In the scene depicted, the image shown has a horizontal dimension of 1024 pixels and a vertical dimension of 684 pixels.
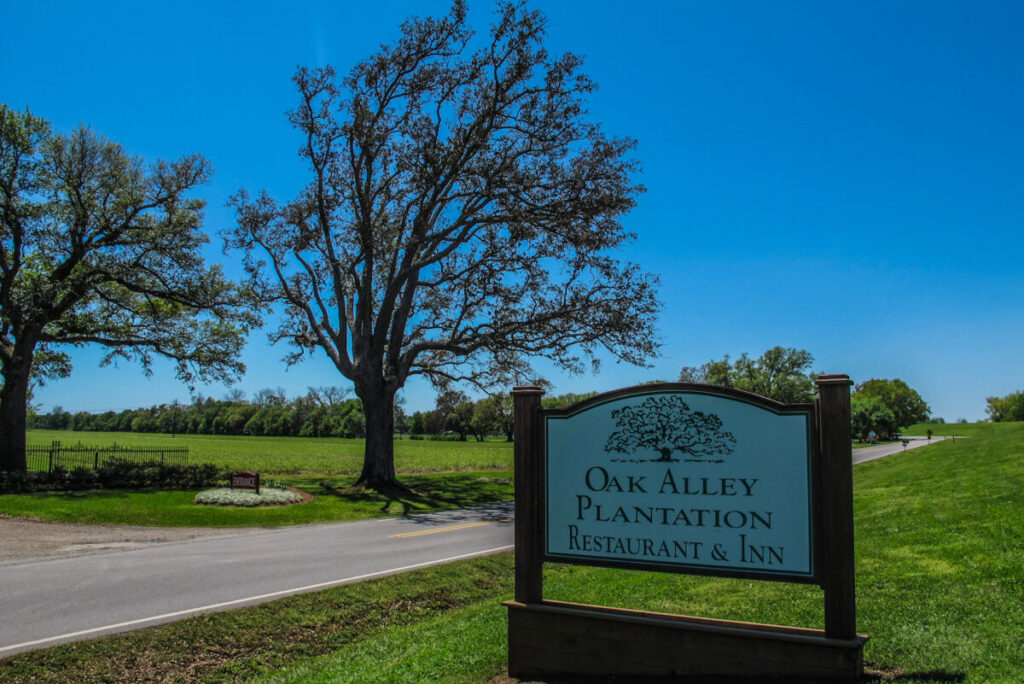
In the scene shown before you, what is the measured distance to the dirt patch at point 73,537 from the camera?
12547 millimetres

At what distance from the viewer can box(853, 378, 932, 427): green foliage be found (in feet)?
449

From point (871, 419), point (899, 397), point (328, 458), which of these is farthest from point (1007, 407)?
point (328, 458)

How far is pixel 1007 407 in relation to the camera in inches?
5546

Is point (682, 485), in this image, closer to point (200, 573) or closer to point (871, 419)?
point (200, 573)

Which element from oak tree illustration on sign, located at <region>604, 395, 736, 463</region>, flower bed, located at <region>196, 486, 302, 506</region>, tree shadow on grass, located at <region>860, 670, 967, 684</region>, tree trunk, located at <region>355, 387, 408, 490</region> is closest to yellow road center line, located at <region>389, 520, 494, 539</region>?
flower bed, located at <region>196, 486, 302, 506</region>

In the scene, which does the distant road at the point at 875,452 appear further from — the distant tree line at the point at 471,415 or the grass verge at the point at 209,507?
the grass verge at the point at 209,507

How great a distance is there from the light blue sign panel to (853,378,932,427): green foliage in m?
144

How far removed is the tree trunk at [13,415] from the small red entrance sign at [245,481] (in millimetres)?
8940

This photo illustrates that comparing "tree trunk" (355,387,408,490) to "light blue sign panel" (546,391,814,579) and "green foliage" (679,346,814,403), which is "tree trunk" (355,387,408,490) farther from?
"green foliage" (679,346,814,403)

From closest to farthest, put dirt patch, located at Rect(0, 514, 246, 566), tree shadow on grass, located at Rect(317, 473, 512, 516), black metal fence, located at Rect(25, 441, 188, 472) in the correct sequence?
1. dirt patch, located at Rect(0, 514, 246, 566)
2. tree shadow on grass, located at Rect(317, 473, 512, 516)
3. black metal fence, located at Rect(25, 441, 188, 472)

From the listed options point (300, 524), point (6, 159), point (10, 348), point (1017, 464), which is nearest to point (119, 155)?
point (6, 159)

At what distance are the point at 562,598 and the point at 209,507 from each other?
14.4 meters

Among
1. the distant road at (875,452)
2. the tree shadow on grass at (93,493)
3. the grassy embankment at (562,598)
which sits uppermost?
the grassy embankment at (562,598)

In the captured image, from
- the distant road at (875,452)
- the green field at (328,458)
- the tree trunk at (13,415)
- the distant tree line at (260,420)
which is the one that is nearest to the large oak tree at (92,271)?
the tree trunk at (13,415)
